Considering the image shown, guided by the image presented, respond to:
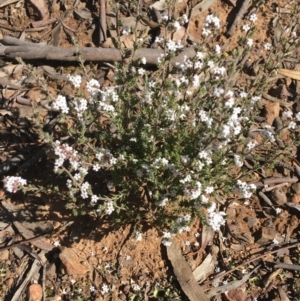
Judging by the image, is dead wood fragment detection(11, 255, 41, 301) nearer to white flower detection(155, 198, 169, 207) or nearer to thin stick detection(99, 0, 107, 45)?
white flower detection(155, 198, 169, 207)

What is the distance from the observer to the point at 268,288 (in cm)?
476

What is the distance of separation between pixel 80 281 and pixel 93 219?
62 centimetres

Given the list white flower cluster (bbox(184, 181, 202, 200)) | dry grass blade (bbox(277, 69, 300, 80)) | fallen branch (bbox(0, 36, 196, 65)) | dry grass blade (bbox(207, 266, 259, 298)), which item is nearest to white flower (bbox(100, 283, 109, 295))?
dry grass blade (bbox(207, 266, 259, 298))

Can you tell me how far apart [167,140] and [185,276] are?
53.6 inches

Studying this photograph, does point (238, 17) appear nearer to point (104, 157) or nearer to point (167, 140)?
point (167, 140)

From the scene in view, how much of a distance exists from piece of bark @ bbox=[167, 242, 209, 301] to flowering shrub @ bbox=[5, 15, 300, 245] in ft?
1.10

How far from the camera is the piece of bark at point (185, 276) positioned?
15.0ft

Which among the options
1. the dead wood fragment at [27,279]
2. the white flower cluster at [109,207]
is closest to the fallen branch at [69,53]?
the white flower cluster at [109,207]

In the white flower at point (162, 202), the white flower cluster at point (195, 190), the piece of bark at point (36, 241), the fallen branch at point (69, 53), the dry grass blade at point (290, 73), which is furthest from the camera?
the dry grass blade at point (290, 73)

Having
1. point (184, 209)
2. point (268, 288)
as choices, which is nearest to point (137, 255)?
point (184, 209)

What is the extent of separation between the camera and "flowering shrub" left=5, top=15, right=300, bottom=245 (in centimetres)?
375

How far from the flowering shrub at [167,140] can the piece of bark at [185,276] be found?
0.33m

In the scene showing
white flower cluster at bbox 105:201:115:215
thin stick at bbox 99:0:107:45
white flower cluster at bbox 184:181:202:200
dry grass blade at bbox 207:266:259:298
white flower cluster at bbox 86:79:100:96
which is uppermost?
white flower cluster at bbox 86:79:100:96

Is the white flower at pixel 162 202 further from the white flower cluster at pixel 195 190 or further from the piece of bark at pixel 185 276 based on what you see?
the piece of bark at pixel 185 276
